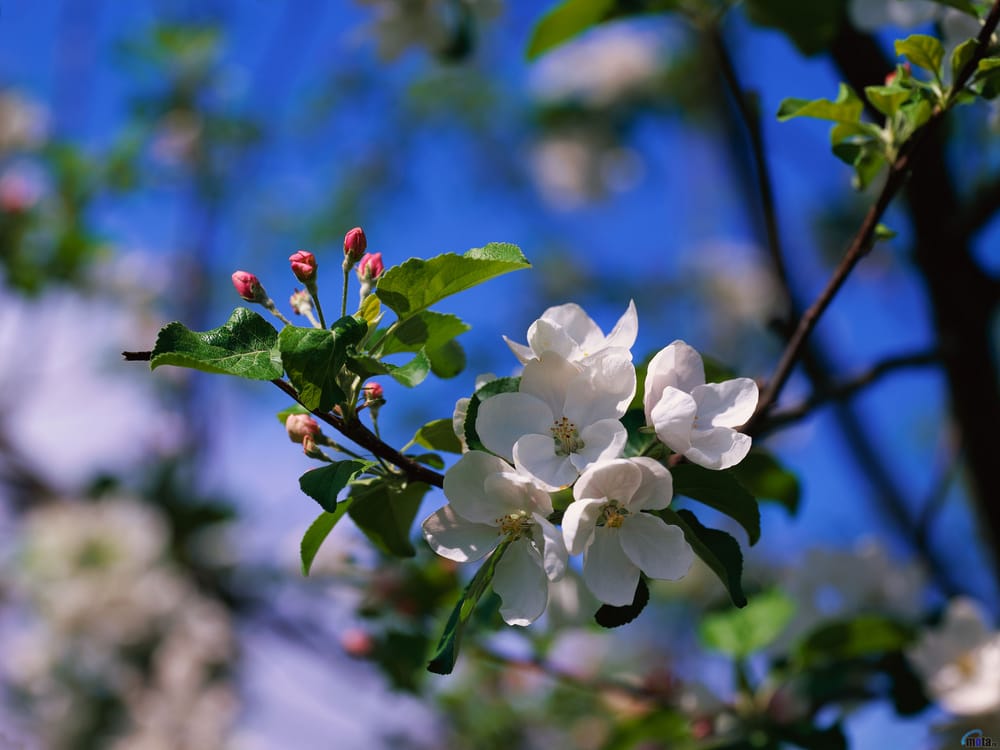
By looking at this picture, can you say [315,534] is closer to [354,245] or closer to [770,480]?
[354,245]

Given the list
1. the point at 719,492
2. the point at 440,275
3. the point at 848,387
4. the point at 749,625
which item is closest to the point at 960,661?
the point at 749,625

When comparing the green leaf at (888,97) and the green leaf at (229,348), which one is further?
the green leaf at (888,97)

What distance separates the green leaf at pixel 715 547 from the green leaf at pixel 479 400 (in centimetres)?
15

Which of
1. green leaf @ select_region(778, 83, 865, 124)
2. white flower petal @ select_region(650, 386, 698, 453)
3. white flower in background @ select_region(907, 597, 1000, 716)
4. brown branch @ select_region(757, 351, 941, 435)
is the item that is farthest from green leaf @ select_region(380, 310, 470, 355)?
white flower in background @ select_region(907, 597, 1000, 716)

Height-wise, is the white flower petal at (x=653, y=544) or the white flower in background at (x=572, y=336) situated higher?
the white flower in background at (x=572, y=336)

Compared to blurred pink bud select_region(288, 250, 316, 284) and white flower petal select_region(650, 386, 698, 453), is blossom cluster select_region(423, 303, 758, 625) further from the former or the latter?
blurred pink bud select_region(288, 250, 316, 284)

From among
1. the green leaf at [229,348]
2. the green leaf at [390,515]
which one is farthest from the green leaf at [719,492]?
the green leaf at [229,348]

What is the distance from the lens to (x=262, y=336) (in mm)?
677

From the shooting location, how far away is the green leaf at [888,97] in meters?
0.79

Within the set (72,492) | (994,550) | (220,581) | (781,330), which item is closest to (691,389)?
(781,330)

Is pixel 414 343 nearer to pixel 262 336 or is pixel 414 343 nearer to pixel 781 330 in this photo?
pixel 262 336

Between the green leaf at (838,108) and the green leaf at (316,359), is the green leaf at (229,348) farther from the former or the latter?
the green leaf at (838,108)

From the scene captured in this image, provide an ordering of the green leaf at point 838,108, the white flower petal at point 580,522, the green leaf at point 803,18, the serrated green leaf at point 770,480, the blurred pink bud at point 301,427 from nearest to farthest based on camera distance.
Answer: the white flower petal at point 580,522 → the blurred pink bud at point 301,427 → the green leaf at point 838,108 → the serrated green leaf at point 770,480 → the green leaf at point 803,18

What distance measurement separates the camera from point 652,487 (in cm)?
63
